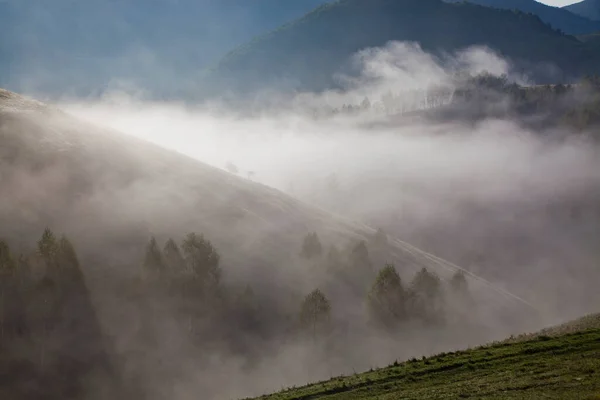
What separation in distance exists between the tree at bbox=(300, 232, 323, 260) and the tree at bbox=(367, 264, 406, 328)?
805 inches

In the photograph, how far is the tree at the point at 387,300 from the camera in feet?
300

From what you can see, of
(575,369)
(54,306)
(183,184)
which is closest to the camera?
(575,369)

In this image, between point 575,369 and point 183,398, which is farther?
point 183,398

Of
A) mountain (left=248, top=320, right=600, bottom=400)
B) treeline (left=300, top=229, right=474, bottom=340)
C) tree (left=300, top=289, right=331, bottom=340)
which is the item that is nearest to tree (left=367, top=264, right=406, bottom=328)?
treeline (left=300, top=229, right=474, bottom=340)

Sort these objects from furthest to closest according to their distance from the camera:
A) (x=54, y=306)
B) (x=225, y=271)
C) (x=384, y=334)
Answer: (x=225, y=271) → (x=384, y=334) → (x=54, y=306)

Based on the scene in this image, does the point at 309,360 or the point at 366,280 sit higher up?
the point at 366,280

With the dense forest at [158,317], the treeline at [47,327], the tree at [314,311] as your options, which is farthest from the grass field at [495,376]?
the treeline at [47,327]

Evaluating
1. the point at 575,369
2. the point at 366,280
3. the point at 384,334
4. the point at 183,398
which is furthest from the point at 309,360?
the point at 575,369

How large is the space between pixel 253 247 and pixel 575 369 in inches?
3343

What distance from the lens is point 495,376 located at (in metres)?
31.1

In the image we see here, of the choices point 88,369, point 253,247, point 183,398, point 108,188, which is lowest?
point 183,398

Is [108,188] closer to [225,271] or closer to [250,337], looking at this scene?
[225,271]

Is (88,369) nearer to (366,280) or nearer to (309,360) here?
(309,360)

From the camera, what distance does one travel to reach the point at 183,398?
233 feet
